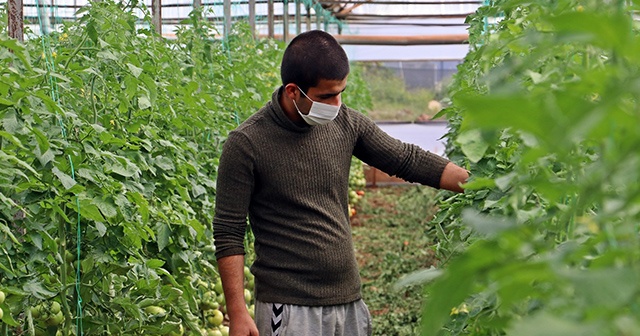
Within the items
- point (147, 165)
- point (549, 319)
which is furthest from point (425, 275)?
point (147, 165)

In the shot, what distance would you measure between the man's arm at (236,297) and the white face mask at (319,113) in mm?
474

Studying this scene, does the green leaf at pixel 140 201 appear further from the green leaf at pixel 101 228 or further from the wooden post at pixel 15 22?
the wooden post at pixel 15 22

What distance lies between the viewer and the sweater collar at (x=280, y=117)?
10.0 feet

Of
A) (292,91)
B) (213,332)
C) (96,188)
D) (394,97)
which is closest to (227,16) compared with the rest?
(213,332)

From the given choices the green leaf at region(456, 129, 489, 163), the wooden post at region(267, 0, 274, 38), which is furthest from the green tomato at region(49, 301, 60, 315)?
the wooden post at region(267, 0, 274, 38)

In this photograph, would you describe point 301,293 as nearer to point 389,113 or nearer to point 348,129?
point 348,129

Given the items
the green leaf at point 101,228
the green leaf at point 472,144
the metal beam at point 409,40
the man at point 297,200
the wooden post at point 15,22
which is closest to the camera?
the green leaf at point 472,144

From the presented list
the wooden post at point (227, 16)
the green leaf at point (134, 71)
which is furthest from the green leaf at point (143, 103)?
the wooden post at point (227, 16)

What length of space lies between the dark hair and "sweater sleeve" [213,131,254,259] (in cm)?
27

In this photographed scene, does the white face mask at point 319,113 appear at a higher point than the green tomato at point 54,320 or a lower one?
higher

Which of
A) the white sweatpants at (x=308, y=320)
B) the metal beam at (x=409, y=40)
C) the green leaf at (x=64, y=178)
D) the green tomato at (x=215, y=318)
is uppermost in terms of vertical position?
the green leaf at (x=64, y=178)

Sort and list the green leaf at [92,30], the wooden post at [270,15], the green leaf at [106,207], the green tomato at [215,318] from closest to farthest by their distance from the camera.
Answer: the green leaf at [106,207]
the green leaf at [92,30]
the green tomato at [215,318]
the wooden post at [270,15]

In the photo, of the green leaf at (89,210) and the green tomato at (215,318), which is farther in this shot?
the green tomato at (215,318)

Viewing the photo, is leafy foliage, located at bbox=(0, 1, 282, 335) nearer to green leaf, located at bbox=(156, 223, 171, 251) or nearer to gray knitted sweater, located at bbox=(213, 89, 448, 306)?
green leaf, located at bbox=(156, 223, 171, 251)
